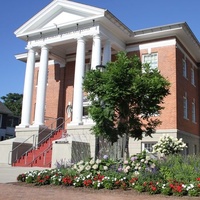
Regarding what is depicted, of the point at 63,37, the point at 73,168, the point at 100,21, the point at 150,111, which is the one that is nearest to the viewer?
the point at 73,168

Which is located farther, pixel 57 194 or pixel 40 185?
pixel 40 185

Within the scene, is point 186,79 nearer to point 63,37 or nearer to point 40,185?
point 63,37

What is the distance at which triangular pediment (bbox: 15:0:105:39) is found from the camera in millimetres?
23422

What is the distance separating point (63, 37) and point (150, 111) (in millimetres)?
12418

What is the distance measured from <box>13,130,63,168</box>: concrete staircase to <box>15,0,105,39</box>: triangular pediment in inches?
349

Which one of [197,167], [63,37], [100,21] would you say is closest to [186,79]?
[100,21]

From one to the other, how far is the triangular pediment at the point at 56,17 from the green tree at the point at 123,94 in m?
10.0

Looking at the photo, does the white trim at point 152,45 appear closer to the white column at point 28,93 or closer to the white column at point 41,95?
the white column at point 41,95

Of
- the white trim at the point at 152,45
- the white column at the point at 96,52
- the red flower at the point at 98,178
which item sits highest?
the white trim at the point at 152,45

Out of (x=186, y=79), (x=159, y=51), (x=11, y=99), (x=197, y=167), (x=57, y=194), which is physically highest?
(x=11, y=99)

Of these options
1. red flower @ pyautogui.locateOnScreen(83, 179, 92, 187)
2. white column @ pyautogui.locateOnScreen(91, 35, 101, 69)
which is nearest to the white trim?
white column @ pyautogui.locateOnScreen(91, 35, 101, 69)

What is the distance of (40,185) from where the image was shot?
1131cm

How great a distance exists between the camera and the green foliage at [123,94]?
43.7 feet

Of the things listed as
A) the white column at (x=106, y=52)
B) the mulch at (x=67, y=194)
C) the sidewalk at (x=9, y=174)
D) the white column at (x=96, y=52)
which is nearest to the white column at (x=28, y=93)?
the white column at (x=96, y=52)
